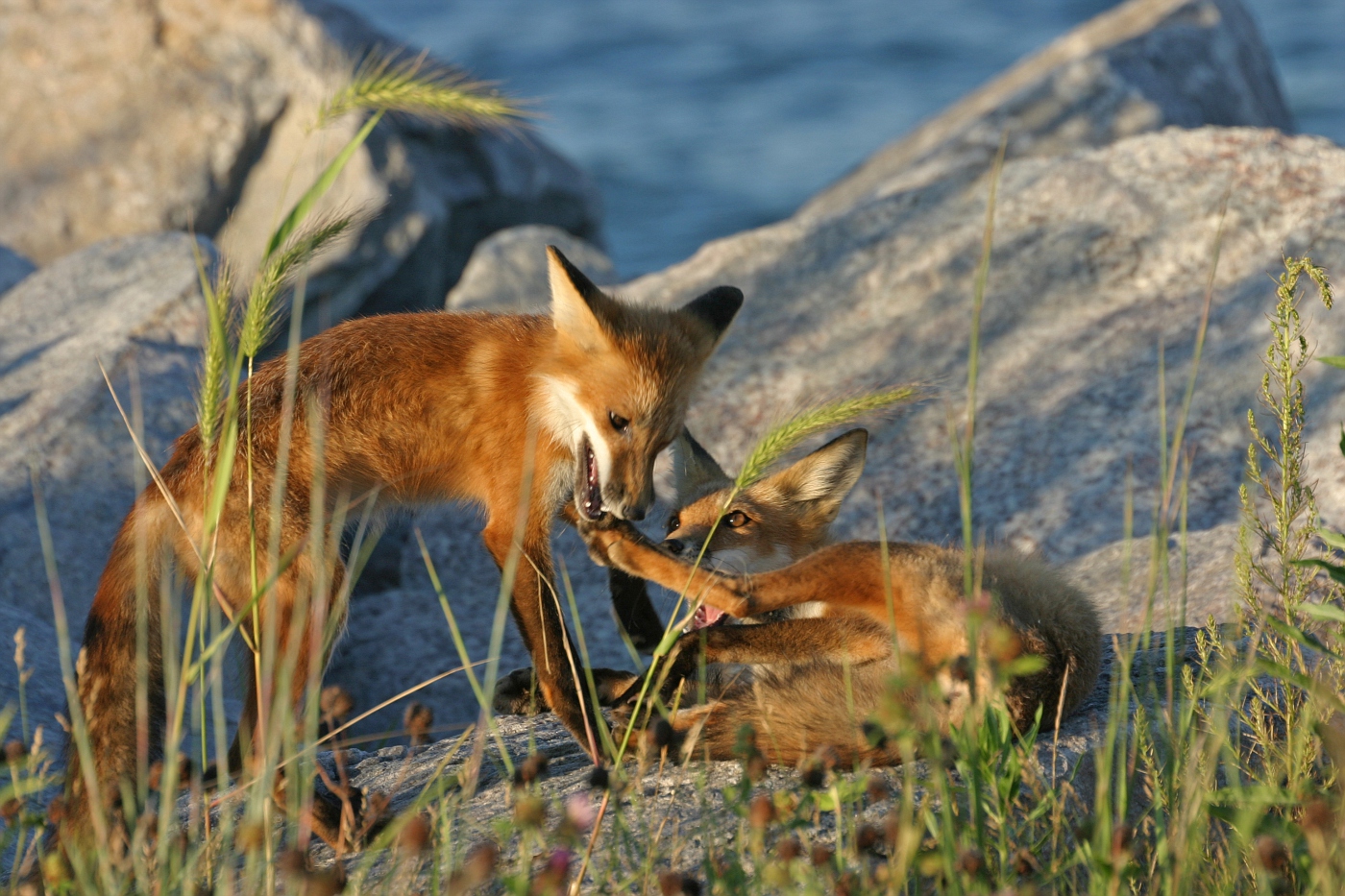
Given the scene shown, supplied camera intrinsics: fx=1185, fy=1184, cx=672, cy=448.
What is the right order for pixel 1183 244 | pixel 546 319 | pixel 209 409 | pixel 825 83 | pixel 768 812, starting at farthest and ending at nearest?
pixel 825 83, pixel 1183 244, pixel 546 319, pixel 209 409, pixel 768 812

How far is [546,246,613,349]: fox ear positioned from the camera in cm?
411

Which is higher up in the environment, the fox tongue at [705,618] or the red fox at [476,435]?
the red fox at [476,435]

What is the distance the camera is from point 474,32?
26500mm

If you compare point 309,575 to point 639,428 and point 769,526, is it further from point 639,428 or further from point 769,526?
point 769,526

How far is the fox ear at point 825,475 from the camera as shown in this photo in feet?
13.8

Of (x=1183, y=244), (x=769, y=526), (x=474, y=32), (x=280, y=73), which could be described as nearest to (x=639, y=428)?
(x=769, y=526)

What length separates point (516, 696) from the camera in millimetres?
4230

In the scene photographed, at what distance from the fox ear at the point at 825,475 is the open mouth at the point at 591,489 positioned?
0.68 meters

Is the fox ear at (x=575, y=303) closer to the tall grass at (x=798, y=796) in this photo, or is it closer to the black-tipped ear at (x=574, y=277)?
the black-tipped ear at (x=574, y=277)

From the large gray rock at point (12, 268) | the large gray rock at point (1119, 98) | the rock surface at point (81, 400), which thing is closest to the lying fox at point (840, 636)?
the rock surface at point (81, 400)

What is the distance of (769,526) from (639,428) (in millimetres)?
617

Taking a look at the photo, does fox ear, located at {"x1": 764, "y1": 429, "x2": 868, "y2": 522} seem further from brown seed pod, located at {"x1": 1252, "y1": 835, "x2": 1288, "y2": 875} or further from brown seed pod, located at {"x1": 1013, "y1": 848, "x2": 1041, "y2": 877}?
brown seed pod, located at {"x1": 1252, "y1": 835, "x2": 1288, "y2": 875}

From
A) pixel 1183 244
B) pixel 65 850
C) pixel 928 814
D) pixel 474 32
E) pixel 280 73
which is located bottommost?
pixel 65 850

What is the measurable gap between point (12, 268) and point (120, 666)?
605cm
